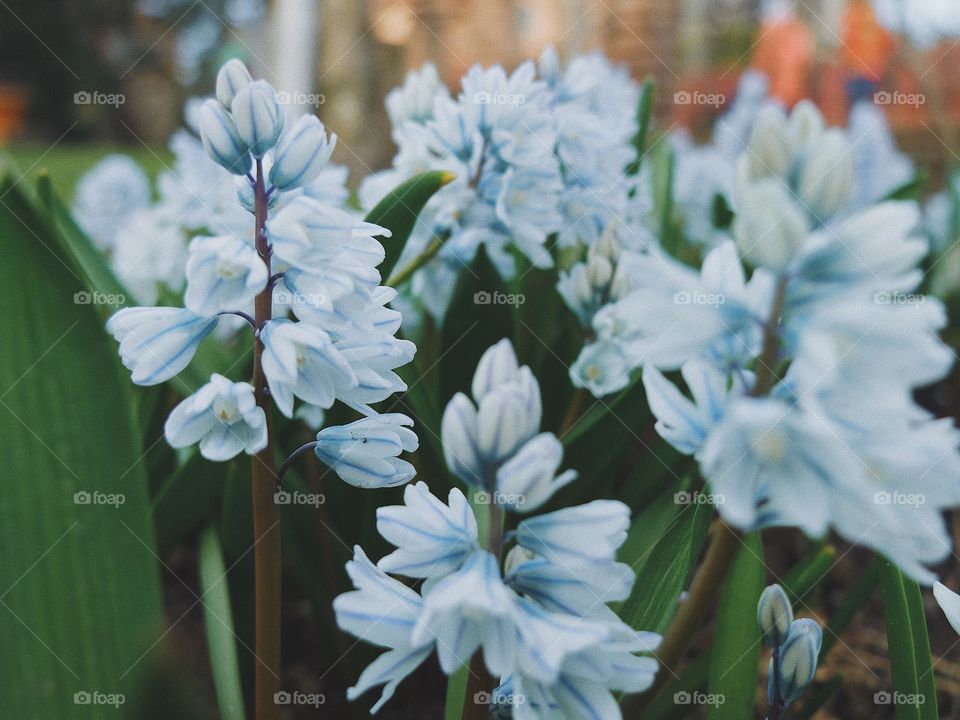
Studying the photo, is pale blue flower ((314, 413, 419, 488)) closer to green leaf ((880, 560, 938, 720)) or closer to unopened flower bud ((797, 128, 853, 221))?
unopened flower bud ((797, 128, 853, 221))

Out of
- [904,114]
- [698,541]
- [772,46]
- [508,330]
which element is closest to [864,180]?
[508,330]

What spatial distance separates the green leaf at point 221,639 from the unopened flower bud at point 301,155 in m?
0.53

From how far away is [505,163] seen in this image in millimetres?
1149

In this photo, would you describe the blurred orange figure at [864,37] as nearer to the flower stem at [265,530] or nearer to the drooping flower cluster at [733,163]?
the drooping flower cluster at [733,163]

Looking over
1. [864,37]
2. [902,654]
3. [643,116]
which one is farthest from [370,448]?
[864,37]

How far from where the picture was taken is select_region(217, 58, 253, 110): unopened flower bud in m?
0.68

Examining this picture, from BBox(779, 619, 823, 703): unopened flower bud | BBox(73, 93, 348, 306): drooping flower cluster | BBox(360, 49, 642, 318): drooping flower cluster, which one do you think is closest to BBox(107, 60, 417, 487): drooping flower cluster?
BBox(779, 619, 823, 703): unopened flower bud

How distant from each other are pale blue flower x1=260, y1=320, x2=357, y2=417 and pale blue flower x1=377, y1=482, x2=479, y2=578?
0.11 m

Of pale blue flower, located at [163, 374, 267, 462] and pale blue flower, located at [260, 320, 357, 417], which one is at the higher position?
pale blue flower, located at [260, 320, 357, 417]

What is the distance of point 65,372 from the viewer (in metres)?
0.76

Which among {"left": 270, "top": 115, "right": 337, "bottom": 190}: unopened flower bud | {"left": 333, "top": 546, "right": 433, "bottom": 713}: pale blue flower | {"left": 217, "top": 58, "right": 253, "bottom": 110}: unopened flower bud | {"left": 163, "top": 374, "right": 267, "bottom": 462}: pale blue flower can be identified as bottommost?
{"left": 333, "top": 546, "right": 433, "bottom": 713}: pale blue flower

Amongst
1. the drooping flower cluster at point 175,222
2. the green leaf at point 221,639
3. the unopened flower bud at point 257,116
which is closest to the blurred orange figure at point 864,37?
the drooping flower cluster at point 175,222

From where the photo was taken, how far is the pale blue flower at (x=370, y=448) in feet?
2.30

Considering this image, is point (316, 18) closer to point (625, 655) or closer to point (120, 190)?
point (120, 190)
